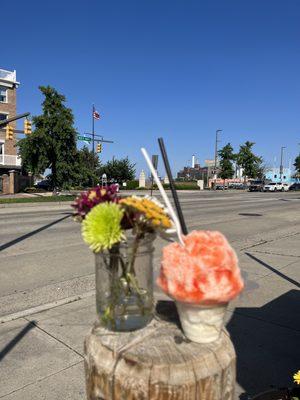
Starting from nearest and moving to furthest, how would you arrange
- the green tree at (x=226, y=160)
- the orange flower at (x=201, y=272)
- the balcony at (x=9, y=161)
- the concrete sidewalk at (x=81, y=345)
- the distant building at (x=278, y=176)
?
the orange flower at (x=201, y=272), the concrete sidewalk at (x=81, y=345), the balcony at (x=9, y=161), the green tree at (x=226, y=160), the distant building at (x=278, y=176)

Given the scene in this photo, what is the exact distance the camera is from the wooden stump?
155 cm

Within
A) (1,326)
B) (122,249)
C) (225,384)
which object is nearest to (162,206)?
(122,249)

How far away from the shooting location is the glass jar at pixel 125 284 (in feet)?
5.79

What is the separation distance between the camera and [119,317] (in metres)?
1.83

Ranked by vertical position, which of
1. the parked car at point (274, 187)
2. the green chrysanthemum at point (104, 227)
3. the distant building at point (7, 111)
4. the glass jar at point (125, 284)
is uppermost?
the distant building at point (7, 111)

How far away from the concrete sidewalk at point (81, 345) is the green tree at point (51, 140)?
25647 mm

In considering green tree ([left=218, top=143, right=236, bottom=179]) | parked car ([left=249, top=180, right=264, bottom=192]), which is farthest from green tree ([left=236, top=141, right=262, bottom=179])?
parked car ([left=249, top=180, right=264, bottom=192])

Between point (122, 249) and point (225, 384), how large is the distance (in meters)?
0.70

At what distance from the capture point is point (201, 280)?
60.2 inches

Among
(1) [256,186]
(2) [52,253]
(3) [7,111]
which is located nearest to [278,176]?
(1) [256,186]

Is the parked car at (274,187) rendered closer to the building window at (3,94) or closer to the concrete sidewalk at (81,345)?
the building window at (3,94)

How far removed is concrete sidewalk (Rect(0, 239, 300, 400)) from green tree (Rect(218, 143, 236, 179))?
6280cm

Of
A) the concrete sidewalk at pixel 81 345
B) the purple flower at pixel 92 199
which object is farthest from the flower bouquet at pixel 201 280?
the concrete sidewalk at pixel 81 345

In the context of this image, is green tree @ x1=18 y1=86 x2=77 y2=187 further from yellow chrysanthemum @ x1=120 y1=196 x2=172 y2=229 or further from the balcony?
yellow chrysanthemum @ x1=120 y1=196 x2=172 y2=229
